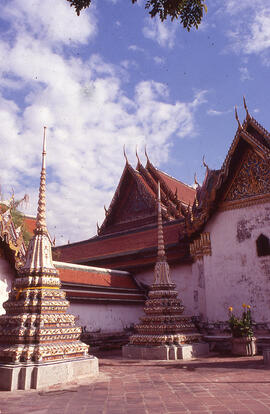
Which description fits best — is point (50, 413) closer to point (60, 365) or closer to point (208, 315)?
point (60, 365)

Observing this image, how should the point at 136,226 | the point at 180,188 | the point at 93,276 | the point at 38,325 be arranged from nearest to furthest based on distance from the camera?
1. the point at 38,325
2. the point at 93,276
3. the point at 136,226
4. the point at 180,188

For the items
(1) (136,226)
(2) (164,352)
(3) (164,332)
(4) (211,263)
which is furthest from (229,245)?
(1) (136,226)

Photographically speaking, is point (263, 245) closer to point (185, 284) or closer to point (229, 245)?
point (229, 245)

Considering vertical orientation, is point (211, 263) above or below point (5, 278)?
above

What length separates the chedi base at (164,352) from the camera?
7.86m

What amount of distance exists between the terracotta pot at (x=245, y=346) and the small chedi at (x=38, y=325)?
4367mm

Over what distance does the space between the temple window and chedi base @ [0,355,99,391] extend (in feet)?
21.1

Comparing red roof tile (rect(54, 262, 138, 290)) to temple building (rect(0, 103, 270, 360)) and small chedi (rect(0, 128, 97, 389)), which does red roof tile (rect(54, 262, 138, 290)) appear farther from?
small chedi (rect(0, 128, 97, 389))

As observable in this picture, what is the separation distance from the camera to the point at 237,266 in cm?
1015

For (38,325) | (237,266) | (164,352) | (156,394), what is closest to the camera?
(156,394)

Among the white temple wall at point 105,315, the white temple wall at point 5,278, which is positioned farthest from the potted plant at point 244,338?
the white temple wall at point 5,278

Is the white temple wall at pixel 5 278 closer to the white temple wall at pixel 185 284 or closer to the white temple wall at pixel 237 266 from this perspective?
the white temple wall at pixel 185 284

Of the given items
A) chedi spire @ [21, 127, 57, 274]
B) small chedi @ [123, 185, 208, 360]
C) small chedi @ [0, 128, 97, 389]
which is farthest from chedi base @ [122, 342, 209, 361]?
chedi spire @ [21, 127, 57, 274]

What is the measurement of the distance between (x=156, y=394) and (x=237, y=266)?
6473mm
